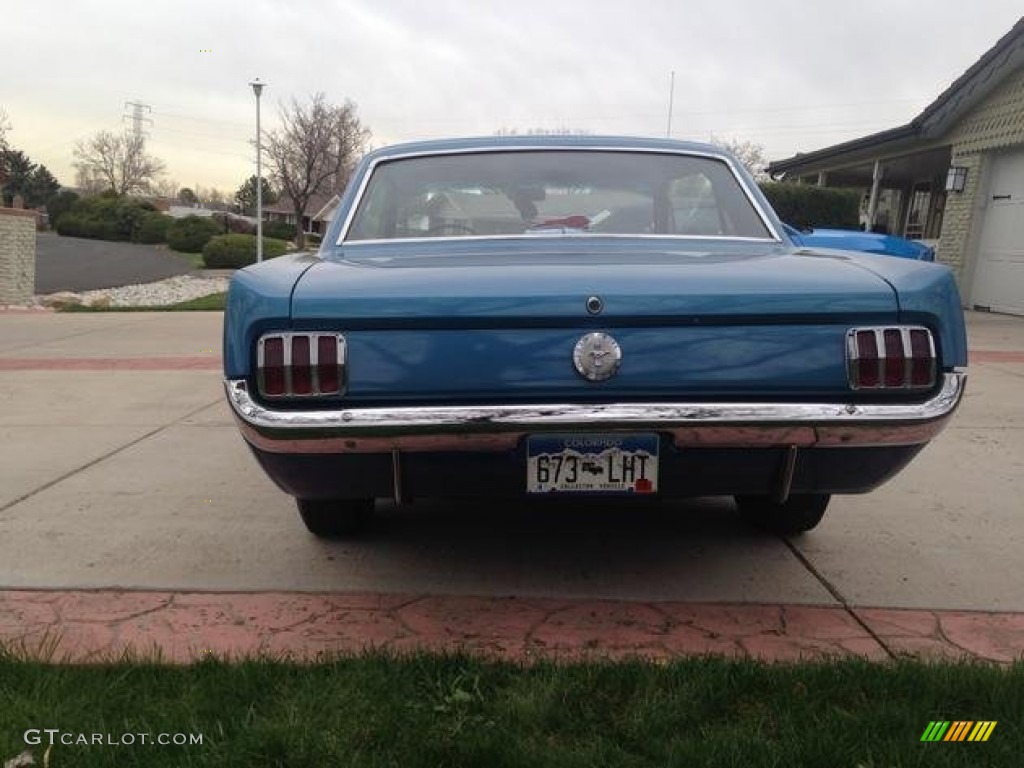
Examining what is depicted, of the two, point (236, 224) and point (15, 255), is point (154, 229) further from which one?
point (15, 255)

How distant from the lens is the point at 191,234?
36.0m

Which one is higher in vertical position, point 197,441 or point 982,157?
point 982,157

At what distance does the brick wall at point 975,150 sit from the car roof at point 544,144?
36.9 feet

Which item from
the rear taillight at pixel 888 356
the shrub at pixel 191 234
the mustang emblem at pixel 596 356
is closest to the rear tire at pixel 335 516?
the mustang emblem at pixel 596 356

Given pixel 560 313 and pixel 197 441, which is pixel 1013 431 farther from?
pixel 197 441

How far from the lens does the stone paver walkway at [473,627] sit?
2719 mm

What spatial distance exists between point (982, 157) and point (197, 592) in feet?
47.0

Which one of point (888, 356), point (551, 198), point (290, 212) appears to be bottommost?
point (290, 212)

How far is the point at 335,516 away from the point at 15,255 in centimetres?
1525

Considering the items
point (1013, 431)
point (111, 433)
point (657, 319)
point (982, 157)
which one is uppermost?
point (982, 157)

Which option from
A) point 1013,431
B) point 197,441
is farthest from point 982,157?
point 197,441

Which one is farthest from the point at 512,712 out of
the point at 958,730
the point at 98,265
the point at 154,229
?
the point at 154,229

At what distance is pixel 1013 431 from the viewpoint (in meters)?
5.61

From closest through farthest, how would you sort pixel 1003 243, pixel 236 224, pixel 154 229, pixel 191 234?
pixel 1003 243
pixel 191 234
pixel 154 229
pixel 236 224
